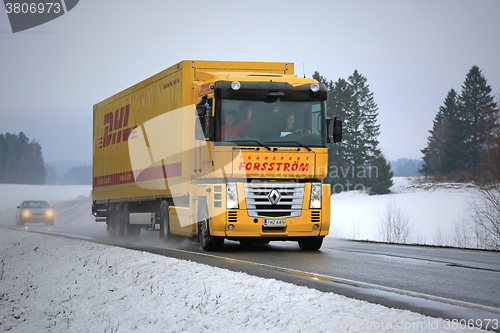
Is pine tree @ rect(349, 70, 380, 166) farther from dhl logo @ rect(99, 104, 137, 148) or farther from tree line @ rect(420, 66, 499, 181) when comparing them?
dhl logo @ rect(99, 104, 137, 148)

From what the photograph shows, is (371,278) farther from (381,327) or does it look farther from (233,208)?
(233,208)

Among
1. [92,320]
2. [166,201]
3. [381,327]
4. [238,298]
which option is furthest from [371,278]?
[166,201]

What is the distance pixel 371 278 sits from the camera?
858 cm

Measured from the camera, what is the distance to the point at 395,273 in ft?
29.9

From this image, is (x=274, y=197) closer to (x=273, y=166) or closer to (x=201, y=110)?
(x=273, y=166)

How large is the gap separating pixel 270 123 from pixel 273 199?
171cm

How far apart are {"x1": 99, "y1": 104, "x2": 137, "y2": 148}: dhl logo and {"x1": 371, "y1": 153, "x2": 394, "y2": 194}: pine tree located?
53389 mm

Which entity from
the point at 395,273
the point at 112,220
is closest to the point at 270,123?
the point at 395,273

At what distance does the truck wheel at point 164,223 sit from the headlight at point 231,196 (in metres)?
4.27

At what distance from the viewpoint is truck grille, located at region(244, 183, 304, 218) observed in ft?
40.1

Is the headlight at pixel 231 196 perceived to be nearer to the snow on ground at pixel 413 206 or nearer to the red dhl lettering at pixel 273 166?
the red dhl lettering at pixel 273 166

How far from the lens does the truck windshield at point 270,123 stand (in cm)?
1231

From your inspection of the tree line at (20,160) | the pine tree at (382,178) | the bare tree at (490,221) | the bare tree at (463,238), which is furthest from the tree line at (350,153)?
the tree line at (20,160)

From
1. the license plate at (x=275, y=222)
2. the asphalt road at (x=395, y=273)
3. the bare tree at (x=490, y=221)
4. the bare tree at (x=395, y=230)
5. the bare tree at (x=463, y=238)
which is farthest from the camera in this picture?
the bare tree at (x=395, y=230)
